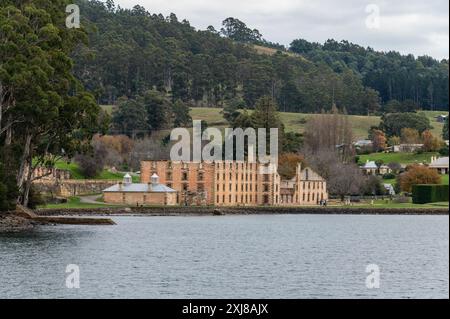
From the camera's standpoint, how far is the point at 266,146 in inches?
6708

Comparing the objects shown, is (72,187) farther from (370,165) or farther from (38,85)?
(38,85)

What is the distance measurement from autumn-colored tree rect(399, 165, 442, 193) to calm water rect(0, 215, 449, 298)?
4677 centimetres

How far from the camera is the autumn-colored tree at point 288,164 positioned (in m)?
167

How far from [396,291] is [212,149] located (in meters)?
116

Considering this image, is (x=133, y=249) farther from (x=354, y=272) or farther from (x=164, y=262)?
(x=354, y=272)

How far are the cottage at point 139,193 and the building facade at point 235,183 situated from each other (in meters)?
3.90

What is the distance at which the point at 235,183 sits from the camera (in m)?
157

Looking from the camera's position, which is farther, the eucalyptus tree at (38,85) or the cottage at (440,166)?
the cottage at (440,166)

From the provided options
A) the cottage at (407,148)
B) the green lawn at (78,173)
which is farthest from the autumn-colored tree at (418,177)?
the green lawn at (78,173)

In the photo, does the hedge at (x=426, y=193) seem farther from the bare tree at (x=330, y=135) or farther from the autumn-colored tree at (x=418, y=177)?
the bare tree at (x=330, y=135)

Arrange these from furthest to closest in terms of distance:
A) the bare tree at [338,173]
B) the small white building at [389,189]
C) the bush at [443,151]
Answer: the bush at [443,151] < the small white building at [389,189] < the bare tree at [338,173]

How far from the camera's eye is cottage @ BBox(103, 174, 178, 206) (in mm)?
144000

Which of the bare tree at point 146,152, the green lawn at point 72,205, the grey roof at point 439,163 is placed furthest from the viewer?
the bare tree at point 146,152
